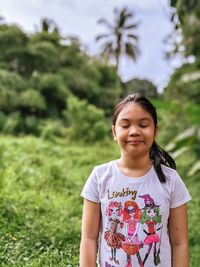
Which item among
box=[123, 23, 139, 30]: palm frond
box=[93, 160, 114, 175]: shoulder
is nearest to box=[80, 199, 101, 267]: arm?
box=[93, 160, 114, 175]: shoulder

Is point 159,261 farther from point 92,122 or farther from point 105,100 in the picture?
point 105,100

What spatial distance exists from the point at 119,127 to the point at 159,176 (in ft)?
0.71

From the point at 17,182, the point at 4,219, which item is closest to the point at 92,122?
the point at 17,182

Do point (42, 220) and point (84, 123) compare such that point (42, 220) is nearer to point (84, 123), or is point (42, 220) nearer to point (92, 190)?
point (92, 190)

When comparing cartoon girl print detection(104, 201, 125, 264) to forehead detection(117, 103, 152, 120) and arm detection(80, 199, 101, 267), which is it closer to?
arm detection(80, 199, 101, 267)

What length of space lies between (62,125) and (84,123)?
3.93 metres

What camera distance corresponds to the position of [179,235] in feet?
5.29

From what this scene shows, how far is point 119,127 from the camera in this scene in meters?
1.66

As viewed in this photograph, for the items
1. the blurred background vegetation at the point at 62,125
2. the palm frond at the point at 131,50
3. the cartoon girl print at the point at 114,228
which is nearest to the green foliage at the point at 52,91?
the blurred background vegetation at the point at 62,125

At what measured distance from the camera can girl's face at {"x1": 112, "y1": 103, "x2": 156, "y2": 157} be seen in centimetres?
161

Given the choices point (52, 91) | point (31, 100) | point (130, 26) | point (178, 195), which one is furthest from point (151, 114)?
point (130, 26)

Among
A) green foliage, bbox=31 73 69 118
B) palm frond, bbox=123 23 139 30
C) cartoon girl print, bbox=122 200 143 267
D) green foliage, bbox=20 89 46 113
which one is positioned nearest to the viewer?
cartoon girl print, bbox=122 200 143 267

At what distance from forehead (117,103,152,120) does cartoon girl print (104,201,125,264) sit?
300mm

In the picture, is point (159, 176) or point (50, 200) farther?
point (50, 200)
